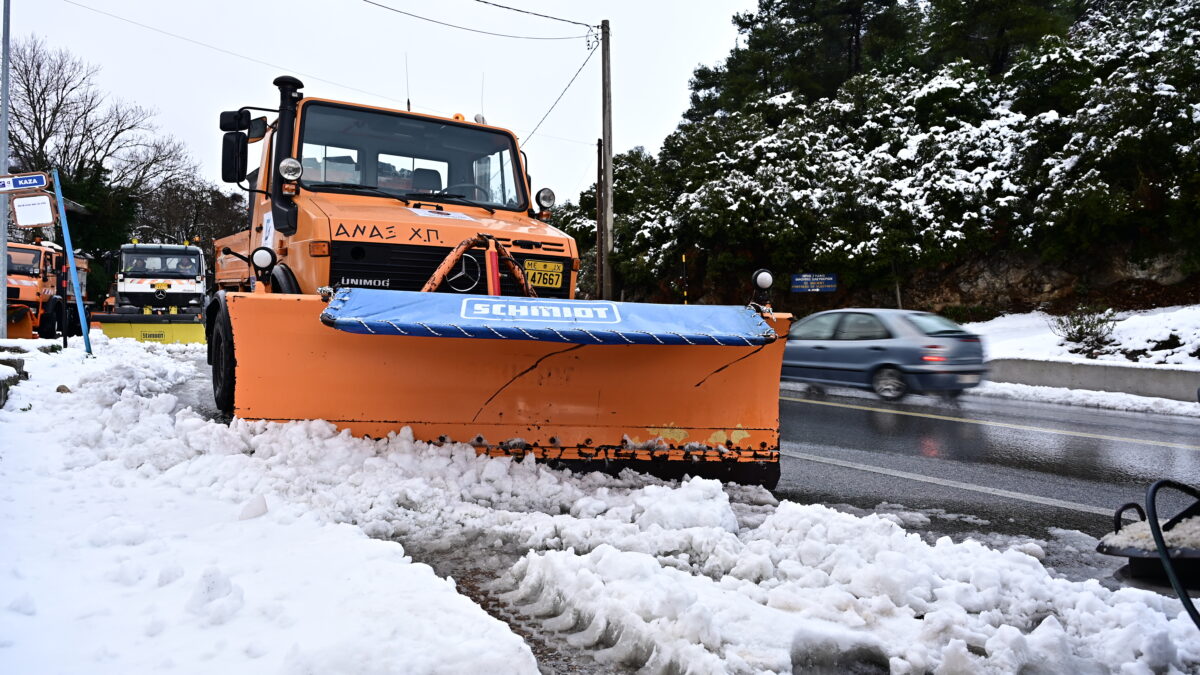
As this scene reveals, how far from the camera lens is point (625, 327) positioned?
4430 millimetres

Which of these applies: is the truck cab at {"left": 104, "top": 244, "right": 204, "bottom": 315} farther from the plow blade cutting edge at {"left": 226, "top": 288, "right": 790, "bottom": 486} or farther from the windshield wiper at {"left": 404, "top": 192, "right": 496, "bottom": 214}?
the plow blade cutting edge at {"left": 226, "top": 288, "right": 790, "bottom": 486}

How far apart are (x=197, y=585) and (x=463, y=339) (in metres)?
2.28

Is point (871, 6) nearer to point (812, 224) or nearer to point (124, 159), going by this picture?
point (812, 224)

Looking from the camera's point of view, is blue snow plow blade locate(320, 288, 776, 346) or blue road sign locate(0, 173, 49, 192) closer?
blue snow plow blade locate(320, 288, 776, 346)

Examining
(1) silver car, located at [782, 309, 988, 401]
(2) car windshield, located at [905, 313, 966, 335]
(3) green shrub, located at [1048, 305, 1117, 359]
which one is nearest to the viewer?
(1) silver car, located at [782, 309, 988, 401]

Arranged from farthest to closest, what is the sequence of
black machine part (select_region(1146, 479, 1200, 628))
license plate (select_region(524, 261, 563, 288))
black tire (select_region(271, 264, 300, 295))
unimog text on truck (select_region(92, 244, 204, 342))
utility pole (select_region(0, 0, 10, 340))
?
unimog text on truck (select_region(92, 244, 204, 342)), utility pole (select_region(0, 0, 10, 340)), license plate (select_region(524, 261, 563, 288)), black tire (select_region(271, 264, 300, 295)), black machine part (select_region(1146, 479, 1200, 628))

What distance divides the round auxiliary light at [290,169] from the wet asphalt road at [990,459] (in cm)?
385

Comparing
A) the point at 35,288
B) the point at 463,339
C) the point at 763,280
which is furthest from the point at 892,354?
the point at 35,288

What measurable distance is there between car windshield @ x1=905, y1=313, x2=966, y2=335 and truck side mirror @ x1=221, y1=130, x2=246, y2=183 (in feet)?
27.0

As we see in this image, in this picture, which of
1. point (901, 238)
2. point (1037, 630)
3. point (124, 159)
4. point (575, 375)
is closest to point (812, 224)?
point (901, 238)

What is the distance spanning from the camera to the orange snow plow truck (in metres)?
4.48

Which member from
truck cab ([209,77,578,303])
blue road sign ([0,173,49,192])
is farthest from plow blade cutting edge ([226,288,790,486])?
blue road sign ([0,173,49,192])

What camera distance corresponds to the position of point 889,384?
36.3ft

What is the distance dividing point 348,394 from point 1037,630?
356cm
